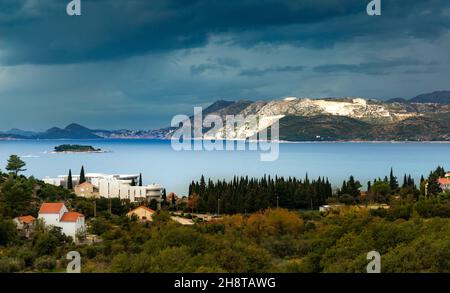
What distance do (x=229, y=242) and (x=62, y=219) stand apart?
914cm

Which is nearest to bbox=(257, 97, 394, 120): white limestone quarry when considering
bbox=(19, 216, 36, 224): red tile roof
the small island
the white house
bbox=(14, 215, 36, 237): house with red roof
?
the small island

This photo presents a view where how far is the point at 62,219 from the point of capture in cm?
2152

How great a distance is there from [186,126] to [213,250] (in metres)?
153

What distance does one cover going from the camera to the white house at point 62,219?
70.1 feet

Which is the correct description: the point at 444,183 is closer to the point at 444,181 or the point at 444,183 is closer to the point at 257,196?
the point at 444,181

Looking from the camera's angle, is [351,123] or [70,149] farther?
[351,123]

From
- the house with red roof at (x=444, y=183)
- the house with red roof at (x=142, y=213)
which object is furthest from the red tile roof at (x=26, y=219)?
the house with red roof at (x=444, y=183)

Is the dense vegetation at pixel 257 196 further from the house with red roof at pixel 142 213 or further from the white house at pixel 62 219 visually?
the white house at pixel 62 219

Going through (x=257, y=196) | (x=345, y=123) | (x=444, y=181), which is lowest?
(x=257, y=196)

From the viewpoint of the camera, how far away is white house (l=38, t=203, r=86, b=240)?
70.1ft

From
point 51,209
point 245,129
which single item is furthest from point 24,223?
point 245,129

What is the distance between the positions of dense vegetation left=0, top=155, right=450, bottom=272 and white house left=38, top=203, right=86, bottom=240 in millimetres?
528

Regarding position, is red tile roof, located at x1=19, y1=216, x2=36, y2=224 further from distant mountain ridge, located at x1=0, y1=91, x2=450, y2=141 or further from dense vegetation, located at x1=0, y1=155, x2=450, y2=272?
distant mountain ridge, located at x1=0, y1=91, x2=450, y2=141
